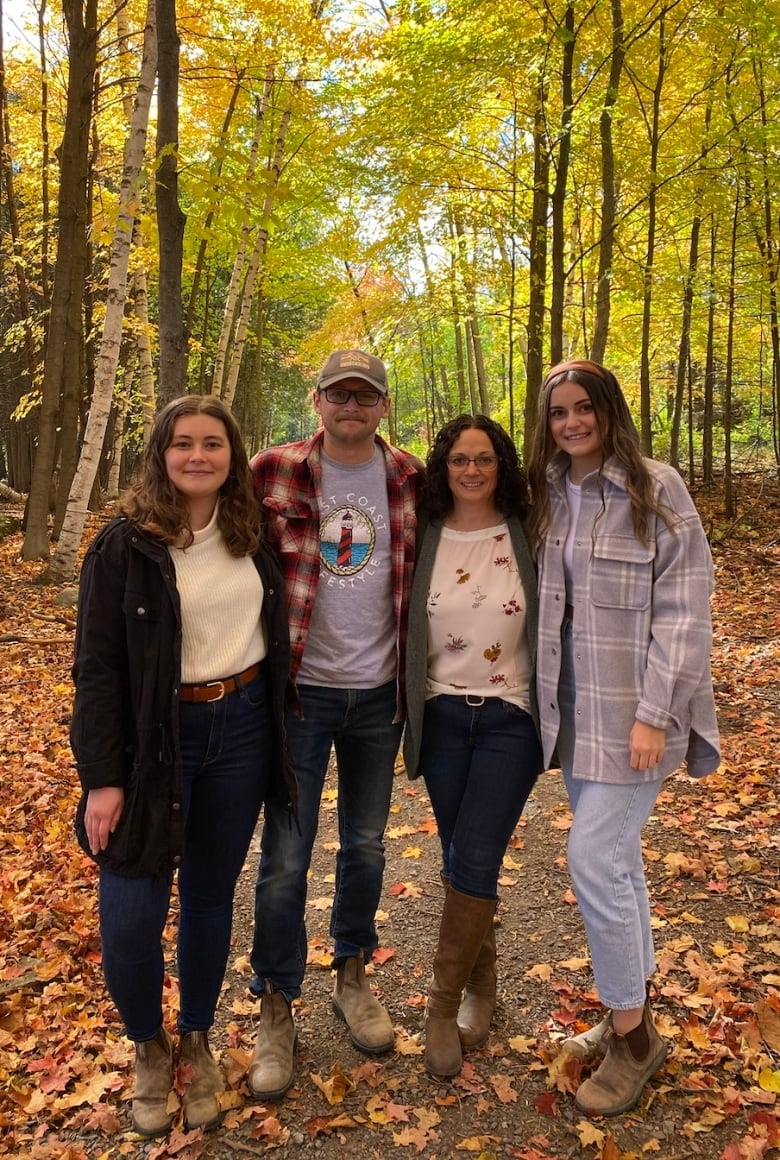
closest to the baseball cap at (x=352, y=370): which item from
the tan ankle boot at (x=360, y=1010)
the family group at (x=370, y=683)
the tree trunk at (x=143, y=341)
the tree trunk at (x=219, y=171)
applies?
the family group at (x=370, y=683)

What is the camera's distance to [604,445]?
2.57m

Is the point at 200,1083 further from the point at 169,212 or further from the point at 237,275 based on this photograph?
the point at 237,275

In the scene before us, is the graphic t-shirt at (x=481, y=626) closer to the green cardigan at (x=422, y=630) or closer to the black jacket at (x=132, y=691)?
the green cardigan at (x=422, y=630)

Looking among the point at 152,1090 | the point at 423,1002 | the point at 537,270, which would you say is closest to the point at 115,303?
the point at 537,270

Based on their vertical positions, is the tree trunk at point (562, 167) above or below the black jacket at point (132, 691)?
above

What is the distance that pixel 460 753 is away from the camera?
274 centimetres

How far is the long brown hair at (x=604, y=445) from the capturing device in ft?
8.02

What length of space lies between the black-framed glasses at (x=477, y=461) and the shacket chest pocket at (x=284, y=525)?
23.9 inches

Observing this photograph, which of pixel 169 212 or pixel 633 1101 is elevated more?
pixel 169 212

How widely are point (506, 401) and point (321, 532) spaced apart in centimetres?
2483

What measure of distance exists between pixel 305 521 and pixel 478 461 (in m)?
0.69

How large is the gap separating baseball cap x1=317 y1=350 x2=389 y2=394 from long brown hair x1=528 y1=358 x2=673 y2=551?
624 mm

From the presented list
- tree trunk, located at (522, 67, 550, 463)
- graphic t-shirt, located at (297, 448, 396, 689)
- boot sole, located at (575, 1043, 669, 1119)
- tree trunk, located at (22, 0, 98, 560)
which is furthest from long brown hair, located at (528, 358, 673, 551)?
tree trunk, located at (22, 0, 98, 560)

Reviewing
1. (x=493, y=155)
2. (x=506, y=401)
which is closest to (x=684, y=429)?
(x=506, y=401)
